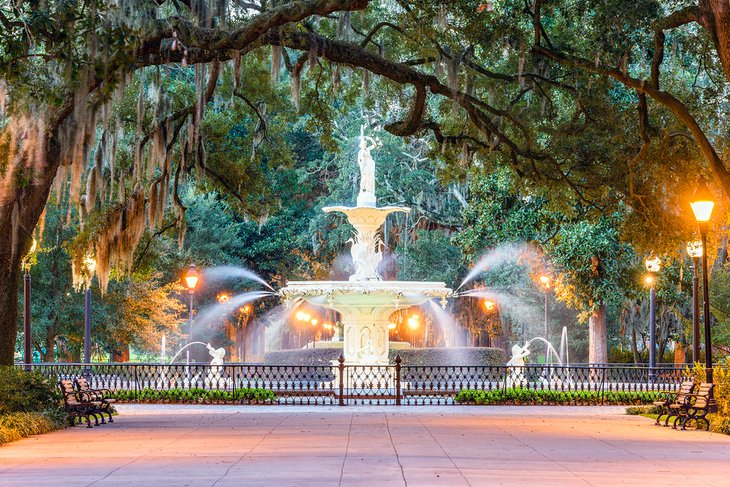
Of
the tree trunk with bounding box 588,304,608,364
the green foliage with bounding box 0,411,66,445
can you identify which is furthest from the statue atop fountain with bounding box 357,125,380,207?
the green foliage with bounding box 0,411,66,445

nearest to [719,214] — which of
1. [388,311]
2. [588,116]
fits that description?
[588,116]

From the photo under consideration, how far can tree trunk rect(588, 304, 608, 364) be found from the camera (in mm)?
40694

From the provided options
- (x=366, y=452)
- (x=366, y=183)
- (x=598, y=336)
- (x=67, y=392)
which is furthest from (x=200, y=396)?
(x=598, y=336)

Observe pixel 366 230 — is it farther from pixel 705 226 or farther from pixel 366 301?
pixel 705 226

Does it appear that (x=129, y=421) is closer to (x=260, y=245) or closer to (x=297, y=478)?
(x=297, y=478)

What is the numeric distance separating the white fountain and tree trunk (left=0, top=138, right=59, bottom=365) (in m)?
13.2

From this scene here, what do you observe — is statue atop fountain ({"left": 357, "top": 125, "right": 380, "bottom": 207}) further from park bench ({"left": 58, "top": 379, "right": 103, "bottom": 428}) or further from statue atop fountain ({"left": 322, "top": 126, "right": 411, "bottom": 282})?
park bench ({"left": 58, "top": 379, "right": 103, "bottom": 428})

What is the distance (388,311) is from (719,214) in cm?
1181

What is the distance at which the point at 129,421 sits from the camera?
70.6ft

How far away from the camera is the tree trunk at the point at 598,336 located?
40.7 meters

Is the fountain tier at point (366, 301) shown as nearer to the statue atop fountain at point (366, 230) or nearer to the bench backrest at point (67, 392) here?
the statue atop fountain at point (366, 230)

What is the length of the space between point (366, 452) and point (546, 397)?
15.4 meters

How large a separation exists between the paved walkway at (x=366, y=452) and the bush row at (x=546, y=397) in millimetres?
5333

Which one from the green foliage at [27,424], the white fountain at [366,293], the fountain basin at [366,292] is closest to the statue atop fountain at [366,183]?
the white fountain at [366,293]
